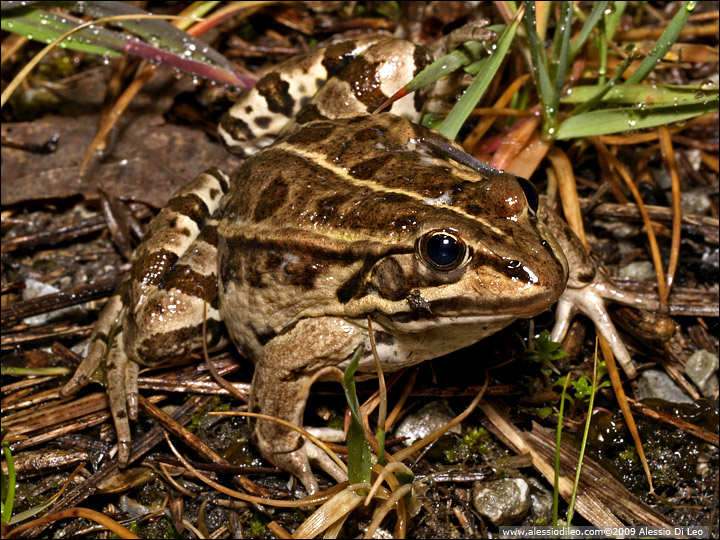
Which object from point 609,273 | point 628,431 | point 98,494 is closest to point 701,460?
point 628,431

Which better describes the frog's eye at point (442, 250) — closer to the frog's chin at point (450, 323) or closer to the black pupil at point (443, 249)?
the black pupil at point (443, 249)

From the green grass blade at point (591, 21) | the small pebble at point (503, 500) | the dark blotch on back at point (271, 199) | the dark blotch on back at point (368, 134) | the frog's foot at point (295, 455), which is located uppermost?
the green grass blade at point (591, 21)

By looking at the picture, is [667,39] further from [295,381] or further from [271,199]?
[295,381]

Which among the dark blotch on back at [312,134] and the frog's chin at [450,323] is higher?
the dark blotch on back at [312,134]

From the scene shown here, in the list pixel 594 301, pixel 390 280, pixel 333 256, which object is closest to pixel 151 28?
pixel 333 256

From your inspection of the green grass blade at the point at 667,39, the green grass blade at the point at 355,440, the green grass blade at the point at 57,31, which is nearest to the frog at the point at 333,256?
the green grass blade at the point at 355,440

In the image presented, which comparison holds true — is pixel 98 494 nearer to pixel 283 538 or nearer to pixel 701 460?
pixel 283 538

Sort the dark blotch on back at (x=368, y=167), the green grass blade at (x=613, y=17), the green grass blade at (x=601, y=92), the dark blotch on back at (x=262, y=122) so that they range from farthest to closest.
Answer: the green grass blade at (x=613, y=17) < the dark blotch on back at (x=262, y=122) < the green grass blade at (x=601, y=92) < the dark blotch on back at (x=368, y=167)

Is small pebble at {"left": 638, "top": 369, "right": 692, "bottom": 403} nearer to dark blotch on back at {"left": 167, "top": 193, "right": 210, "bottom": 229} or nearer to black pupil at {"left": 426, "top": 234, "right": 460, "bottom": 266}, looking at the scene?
black pupil at {"left": 426, "top": 234, "right": 460, "bottom": 266}
